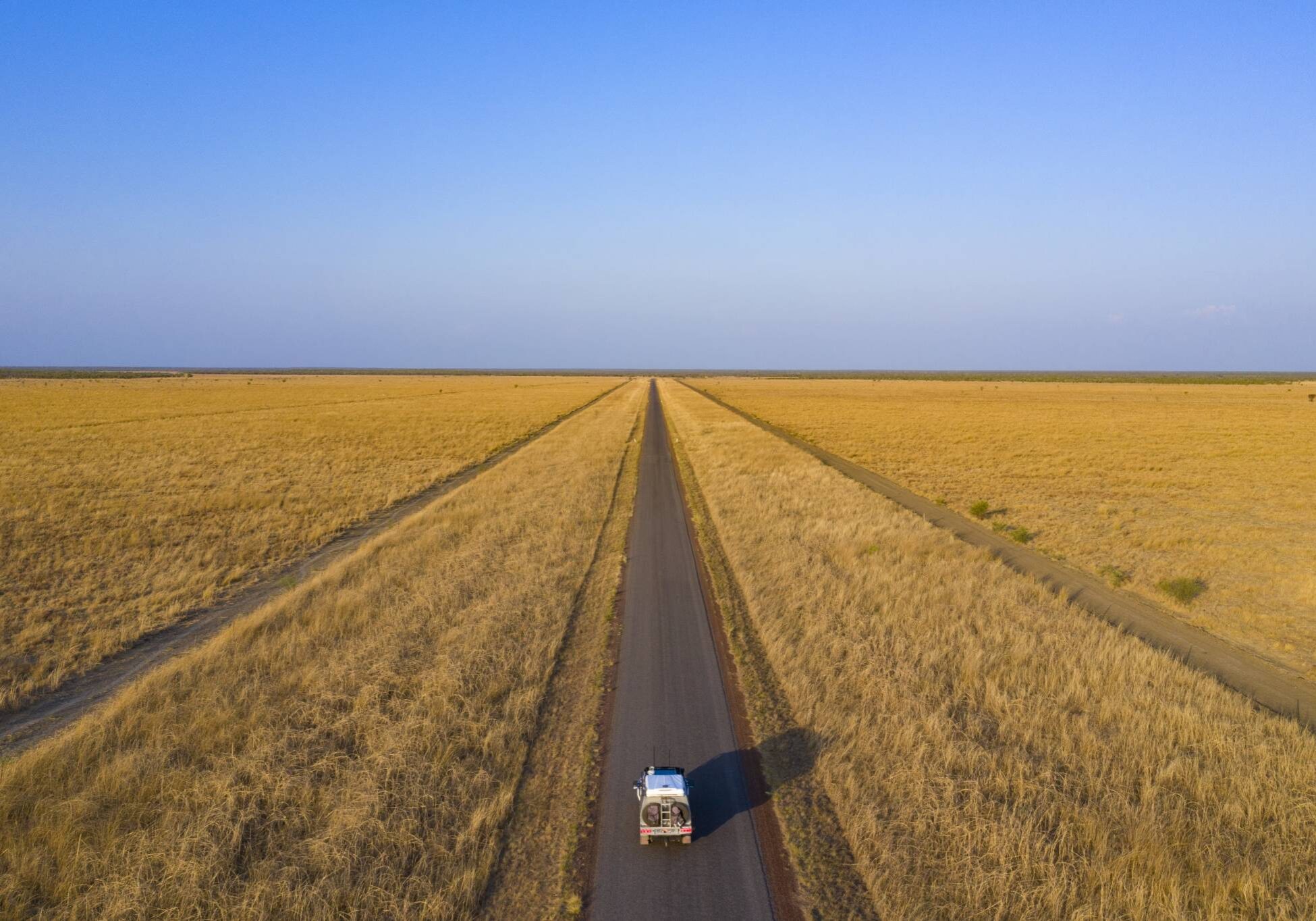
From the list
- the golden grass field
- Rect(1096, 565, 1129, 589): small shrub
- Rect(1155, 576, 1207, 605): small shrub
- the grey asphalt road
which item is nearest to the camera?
the grey asphalt road

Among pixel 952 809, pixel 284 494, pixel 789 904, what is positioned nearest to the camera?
pixel 789 904

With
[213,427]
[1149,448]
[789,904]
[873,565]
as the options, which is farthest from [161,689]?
[1149,448]

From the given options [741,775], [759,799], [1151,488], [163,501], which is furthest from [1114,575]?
[163,501]

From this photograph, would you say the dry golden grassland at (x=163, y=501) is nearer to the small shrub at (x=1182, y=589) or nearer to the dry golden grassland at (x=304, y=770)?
the dry golden grassland at (x=304, y=770)

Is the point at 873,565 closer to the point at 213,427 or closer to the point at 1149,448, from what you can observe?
the point at 1149,448

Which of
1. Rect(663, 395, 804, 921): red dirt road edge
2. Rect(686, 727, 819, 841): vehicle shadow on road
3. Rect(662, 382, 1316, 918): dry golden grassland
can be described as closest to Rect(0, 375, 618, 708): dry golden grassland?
Rect(686, 727, 819, 841): vehicle shadow on road

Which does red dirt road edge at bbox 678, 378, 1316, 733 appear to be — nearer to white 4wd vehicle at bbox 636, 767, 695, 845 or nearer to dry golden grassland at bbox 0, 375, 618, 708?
white 4wd vehicle at bbox 636, 767, 695, 845

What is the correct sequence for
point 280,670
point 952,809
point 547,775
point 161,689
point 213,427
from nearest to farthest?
point 952,809, point 547,775, point 161,689, point 280,670, point 213,427
